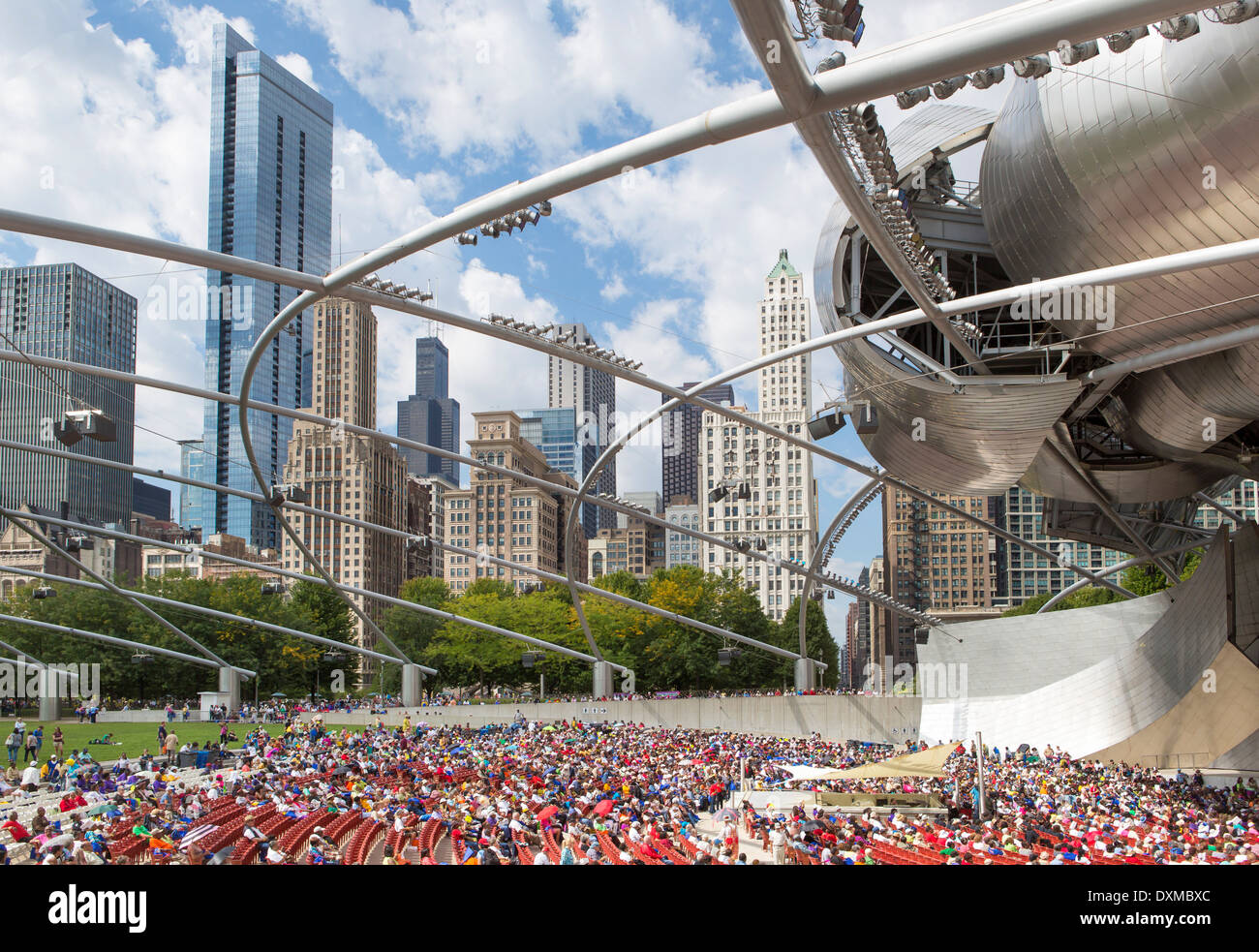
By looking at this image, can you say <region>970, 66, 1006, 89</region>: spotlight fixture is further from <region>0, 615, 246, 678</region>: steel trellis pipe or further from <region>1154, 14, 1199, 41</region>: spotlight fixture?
<region>0, 615, 246, 678</region>: steel trellis pipe

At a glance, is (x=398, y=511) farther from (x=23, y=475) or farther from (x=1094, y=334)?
(x=1094, y=334)

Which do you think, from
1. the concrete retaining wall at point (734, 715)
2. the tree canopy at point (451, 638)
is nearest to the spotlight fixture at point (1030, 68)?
the concrete retaining wall at point (734, 715)

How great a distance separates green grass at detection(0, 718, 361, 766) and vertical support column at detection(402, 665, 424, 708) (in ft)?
15.7

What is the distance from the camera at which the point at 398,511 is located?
159 meters

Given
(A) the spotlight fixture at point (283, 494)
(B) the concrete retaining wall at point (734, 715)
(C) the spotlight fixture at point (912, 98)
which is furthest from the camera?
(B) the concrete retaining wall at point (734, 715)

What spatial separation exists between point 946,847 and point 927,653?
109 feet

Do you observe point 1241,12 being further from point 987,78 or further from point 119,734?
point 119,734

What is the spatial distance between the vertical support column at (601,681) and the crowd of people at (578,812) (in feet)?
61.3

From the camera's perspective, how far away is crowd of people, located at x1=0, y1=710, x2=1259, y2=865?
1680 centimetres

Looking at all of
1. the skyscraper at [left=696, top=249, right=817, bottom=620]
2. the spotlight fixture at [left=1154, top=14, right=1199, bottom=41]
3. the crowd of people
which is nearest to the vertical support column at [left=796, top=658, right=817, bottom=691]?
the crowd of people

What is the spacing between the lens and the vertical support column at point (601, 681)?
189 ft

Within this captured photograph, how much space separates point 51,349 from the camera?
112 meters

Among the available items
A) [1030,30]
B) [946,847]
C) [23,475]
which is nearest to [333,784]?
[946,847]

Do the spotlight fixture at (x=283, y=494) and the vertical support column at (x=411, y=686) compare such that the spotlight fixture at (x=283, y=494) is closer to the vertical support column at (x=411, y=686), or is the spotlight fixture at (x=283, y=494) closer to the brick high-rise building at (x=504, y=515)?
the vertical support column at (x=411, y=686)
